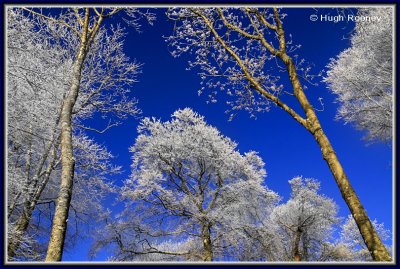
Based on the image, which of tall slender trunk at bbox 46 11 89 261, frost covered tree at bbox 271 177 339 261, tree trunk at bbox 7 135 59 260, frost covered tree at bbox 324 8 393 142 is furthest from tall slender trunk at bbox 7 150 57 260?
frost covered tree at bbox 271 177 339 261

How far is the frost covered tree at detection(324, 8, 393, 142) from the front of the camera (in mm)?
15891

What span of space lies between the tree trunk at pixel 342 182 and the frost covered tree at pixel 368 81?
9.96 meters

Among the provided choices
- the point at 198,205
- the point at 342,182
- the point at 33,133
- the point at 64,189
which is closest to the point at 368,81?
the point at 198,205

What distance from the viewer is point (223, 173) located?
19969mm

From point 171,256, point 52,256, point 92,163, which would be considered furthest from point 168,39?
point 171,256

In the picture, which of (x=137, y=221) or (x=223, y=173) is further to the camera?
(x=223, y=173)

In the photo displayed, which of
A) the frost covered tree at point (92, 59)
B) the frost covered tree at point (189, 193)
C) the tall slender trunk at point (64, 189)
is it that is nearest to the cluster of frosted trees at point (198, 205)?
the frost covered tree at point (189, 193)

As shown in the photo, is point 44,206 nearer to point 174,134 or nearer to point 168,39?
point 174,134

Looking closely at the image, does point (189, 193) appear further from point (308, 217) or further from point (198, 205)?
point (308, 217)

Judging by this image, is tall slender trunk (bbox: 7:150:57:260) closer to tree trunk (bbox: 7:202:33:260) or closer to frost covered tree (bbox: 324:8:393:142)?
tree trunk (bbox: 7:202:33:260)

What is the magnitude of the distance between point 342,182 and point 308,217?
19.4m

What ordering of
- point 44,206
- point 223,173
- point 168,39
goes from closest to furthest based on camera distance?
point 168,39 → point 44,206 → point 223,173

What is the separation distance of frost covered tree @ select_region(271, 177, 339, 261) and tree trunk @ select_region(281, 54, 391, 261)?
53.9 ft

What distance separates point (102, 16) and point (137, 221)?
11.3 metres
